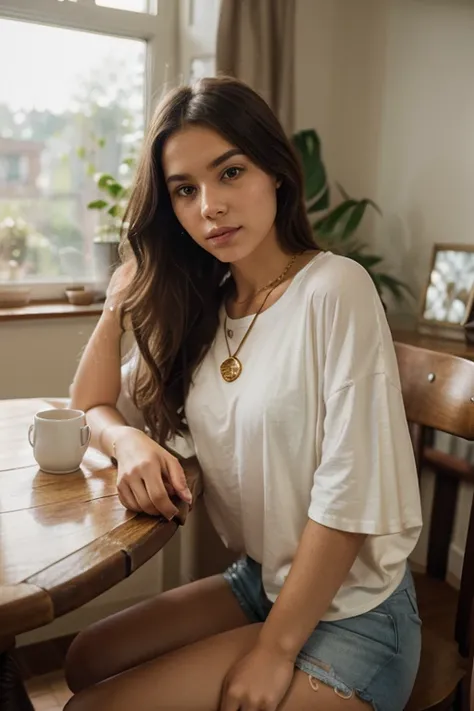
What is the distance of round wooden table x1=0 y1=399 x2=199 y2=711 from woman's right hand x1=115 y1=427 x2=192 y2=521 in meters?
0.02

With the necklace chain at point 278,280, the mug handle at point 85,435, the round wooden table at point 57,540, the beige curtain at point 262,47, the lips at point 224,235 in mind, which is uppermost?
the beige curtain at point 262,47

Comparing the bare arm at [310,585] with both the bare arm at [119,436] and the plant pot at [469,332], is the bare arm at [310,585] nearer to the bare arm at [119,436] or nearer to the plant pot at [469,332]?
the bare arm at [119,436]

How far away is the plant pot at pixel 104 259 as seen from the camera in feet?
7.73

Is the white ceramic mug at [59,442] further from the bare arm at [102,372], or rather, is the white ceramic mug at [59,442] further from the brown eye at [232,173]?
the brown eye at [232,173]

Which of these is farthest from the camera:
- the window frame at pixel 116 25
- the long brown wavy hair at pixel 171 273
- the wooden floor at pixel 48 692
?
the window frame at pixel 116 25

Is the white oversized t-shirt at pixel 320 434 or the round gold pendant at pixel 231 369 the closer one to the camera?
the white oversized t-shirt at pixel 320 434

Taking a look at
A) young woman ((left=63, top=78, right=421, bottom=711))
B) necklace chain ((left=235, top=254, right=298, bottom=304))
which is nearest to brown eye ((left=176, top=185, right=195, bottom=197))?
young woman ((left=63, top=78, right=421, bottom=711))

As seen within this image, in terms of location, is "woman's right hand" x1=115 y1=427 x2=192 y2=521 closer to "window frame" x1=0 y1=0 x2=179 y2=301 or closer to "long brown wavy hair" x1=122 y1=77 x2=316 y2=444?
"long brown wavy hair" x1=122 y1=77 x2=316 y2=444

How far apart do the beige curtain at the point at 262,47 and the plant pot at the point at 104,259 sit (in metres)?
0.63

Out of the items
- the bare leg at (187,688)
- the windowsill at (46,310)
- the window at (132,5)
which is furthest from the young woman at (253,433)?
the window at (132,5)

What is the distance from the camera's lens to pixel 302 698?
104 centimetres

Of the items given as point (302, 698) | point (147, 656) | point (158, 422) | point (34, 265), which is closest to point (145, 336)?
point (158, 422)

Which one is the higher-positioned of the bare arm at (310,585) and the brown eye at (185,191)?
the brown eye at (185,191)

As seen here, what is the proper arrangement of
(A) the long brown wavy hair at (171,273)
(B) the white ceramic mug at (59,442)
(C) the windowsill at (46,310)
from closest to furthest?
(B) the white ceramic mug at (59,442)
(A) the long brown wavy hair at (171,273)
(C) the windowsill at (46,310)
